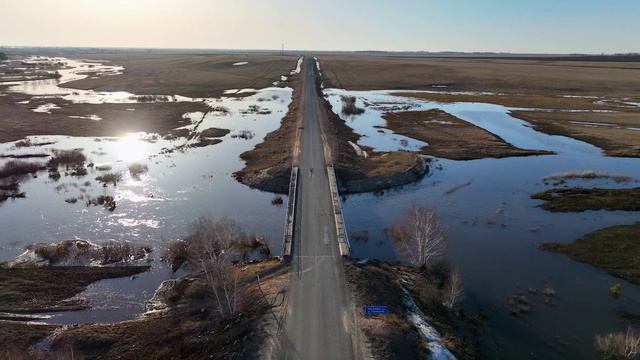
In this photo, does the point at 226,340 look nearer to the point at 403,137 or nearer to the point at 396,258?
the point at 396,258

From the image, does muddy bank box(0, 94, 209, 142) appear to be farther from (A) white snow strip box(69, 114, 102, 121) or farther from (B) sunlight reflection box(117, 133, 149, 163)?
(B) sunlight reflection box(117, 133, 149, 163)

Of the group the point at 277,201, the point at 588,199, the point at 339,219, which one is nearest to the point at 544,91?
the point at 588,199

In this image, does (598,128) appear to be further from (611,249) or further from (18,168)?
(18,168)

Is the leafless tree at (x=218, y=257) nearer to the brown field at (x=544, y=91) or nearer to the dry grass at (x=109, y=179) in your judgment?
the dry grass at (x=109, y=179)

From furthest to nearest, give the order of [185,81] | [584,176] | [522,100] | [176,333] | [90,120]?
[185,81] < [522,100] < [90,120] < [584,176] < [176,333]

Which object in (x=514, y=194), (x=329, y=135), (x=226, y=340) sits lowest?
(x=226, y=340)

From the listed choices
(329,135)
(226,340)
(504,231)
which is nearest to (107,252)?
(226,340)
